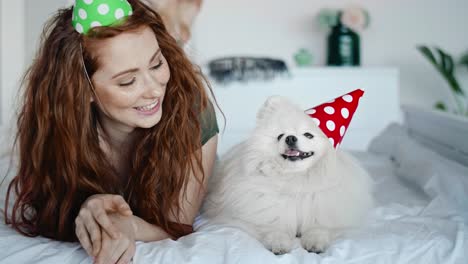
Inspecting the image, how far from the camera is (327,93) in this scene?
4.31 meters

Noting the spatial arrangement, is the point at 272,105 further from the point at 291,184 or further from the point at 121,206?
the point at 121,206

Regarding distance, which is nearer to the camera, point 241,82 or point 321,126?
point 321,126

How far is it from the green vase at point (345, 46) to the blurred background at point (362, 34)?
238 mm

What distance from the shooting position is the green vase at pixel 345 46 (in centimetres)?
438

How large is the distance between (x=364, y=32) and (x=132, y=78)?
3.88 m

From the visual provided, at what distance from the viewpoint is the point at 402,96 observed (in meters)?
4.89

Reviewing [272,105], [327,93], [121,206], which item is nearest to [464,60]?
[327,93]

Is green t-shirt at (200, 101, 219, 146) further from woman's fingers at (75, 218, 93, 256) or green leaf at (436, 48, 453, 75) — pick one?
green leaf at (436, 48, 453, 75)

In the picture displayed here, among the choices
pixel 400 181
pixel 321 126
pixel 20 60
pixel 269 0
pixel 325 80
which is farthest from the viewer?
pixel 269 0

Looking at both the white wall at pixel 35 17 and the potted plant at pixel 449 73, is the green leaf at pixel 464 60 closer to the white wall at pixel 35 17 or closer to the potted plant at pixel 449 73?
the potted plant at pixel 449 73

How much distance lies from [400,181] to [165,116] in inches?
45.7

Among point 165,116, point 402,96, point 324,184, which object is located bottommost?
point 402,96

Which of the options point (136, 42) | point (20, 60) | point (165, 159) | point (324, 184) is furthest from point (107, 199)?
point (20, 60)

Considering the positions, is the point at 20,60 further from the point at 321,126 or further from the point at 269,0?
the point at 321,126
